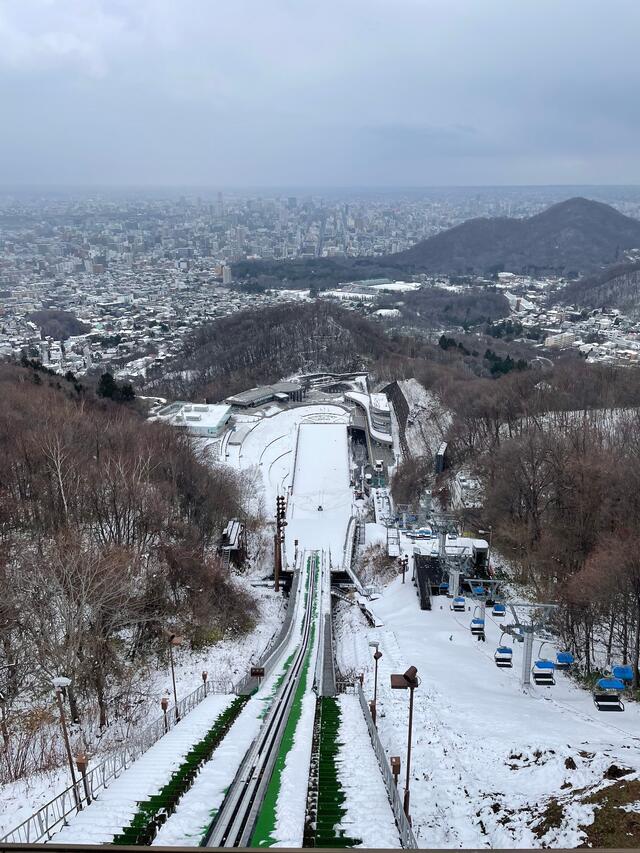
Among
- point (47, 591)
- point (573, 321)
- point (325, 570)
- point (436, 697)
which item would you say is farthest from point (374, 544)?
point (573, 321)

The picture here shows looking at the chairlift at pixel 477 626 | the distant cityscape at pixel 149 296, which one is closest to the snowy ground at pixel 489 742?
the chairlift at pixel 477 626

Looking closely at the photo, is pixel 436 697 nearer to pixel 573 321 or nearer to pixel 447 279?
pixel 573 321

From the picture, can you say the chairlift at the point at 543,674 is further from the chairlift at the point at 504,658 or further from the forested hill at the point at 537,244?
the forested hill at the point at 537,244

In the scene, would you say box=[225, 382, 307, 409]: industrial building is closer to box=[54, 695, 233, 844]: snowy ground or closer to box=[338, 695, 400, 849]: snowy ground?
box=[54, 695, 233, 844]: snowy ground

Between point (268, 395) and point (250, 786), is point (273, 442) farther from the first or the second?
point (250, 786)

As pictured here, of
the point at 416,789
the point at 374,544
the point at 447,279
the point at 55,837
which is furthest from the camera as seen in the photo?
the point at 447,279

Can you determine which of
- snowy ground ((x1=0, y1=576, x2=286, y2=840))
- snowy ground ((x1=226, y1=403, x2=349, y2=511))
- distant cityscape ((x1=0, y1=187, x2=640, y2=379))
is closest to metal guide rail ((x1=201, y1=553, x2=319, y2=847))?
snowy ground ((x1=0, y1=576, x2=286, y2=840))

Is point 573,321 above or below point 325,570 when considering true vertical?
above
